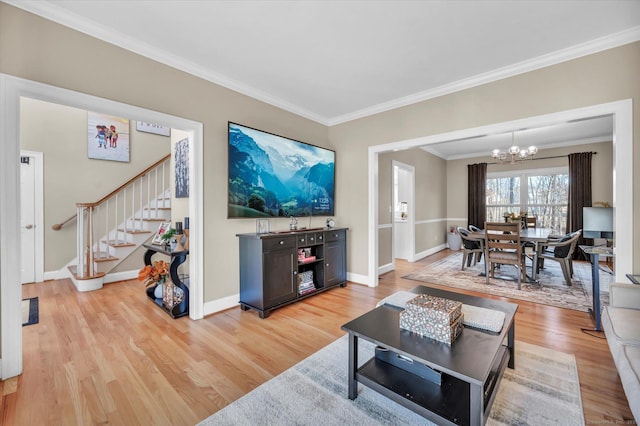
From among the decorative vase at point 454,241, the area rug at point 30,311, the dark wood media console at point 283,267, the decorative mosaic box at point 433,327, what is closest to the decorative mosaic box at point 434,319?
the decorative mosaic box at point 433,327

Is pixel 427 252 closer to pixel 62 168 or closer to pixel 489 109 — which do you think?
pixel 489 109

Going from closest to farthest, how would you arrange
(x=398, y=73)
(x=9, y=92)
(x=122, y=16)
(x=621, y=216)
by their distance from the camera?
(x=9, y=92)
(x=122, y=16)
(x=621, y=216)
(x=398, y=73)

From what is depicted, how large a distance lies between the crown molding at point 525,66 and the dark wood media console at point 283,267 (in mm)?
2083

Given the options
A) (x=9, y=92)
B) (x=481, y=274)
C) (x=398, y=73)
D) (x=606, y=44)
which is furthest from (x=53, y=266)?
(x=606, y=44)

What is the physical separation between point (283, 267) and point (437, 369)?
209cm

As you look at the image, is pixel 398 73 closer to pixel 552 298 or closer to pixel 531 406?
pixel 531 406

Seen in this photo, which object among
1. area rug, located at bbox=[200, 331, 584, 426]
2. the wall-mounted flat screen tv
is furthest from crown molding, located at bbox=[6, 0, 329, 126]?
area rug, located at bbox=[200, 331, 584, 426]

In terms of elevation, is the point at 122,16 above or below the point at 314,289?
above

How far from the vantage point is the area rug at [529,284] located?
338cm

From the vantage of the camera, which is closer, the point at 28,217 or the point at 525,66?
the point at 525,66

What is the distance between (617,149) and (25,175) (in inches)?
292

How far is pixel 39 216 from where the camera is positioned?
4152 millimetres

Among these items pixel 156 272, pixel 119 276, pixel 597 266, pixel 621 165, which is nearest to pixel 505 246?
pixel 597 266

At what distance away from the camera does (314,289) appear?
140 inches
